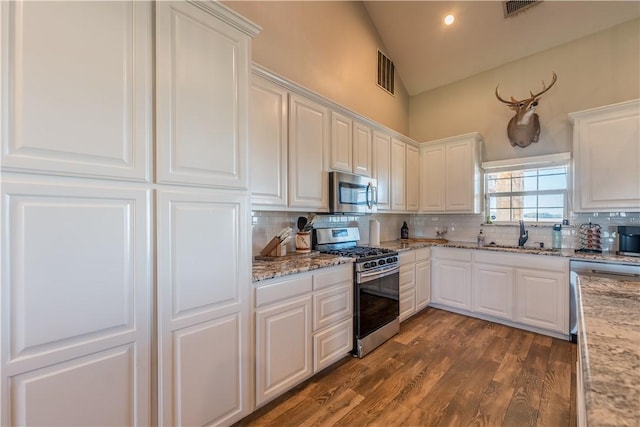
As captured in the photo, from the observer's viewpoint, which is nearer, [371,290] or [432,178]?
[371,290]

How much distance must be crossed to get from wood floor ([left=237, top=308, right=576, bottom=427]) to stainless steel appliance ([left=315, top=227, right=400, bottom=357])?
0.14 m

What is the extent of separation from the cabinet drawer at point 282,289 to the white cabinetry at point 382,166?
1.84 meters

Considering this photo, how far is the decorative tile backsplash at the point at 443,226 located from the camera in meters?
2.70

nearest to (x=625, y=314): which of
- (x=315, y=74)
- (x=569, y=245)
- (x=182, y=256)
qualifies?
(x=182, y=256)

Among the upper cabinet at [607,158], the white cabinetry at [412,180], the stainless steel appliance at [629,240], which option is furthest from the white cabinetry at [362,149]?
the stainless steel appliance at [629,240]

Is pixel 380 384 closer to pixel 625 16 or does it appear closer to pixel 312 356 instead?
pixel 312 356

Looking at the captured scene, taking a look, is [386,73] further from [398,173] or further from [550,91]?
[550,91]

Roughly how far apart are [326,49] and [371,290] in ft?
9.35

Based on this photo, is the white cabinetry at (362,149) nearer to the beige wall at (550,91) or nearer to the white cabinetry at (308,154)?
the white cabinetry at (308,154)

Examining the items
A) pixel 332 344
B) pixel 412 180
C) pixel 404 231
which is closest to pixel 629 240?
pixel 412 180

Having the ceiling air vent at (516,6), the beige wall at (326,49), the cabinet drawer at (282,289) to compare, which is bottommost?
the cabinet drawer at (282,289)

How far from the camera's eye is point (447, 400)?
2018 millimetres

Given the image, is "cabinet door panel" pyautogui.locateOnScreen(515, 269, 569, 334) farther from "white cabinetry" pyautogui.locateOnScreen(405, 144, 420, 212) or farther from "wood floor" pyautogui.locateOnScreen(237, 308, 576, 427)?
"white cabinetry" pyautogui.locateOnScreen(405, 144, 420, 212)

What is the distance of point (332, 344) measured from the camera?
2.34 meters
